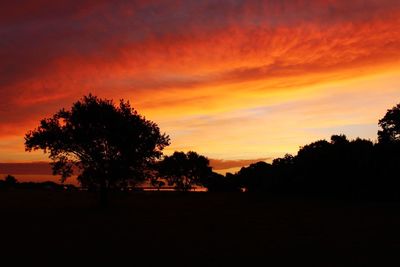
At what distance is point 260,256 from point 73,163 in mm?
39997

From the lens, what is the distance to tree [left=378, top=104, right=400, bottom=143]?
76.1 meters

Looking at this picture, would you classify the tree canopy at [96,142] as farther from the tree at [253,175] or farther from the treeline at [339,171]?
the tree at [253,175]

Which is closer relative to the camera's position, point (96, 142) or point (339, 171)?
point (96, 142)

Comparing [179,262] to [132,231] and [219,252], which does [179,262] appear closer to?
[219,252]

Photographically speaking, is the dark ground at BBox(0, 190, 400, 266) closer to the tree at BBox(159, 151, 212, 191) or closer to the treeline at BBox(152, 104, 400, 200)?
the treeline at BBox(152, 104, 400, 200)

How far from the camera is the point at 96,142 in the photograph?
5597cm

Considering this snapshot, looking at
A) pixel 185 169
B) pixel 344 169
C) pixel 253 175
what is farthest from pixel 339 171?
pixel 185 169

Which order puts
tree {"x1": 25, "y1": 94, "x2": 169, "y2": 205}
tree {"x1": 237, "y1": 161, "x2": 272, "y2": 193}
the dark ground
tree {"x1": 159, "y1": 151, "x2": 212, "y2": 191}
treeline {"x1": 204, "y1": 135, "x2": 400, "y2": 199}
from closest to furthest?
the dark ground → tree {"x1": 25, "y1": 94, "x2": 169, "y2": 205} → treeline {"x1": 204, "y1": 135, "x2": 400, "y2": 199} → tree {"x1": 237, "y1": 161, "x2": 272, "y2": 193} → tree {"x1": 159, "y1": 151, "x2": 212, "y2": 191}

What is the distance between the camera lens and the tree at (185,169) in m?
147

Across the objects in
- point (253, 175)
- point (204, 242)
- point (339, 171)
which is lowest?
point (204, 242)

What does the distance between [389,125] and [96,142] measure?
176ft

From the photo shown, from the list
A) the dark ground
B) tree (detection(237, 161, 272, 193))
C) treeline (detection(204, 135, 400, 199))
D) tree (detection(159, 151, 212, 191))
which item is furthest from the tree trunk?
tree (detection(159, 151, 212, 191))

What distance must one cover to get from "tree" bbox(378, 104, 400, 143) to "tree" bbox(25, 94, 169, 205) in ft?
149

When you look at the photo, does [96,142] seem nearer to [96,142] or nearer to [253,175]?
[96,142]
